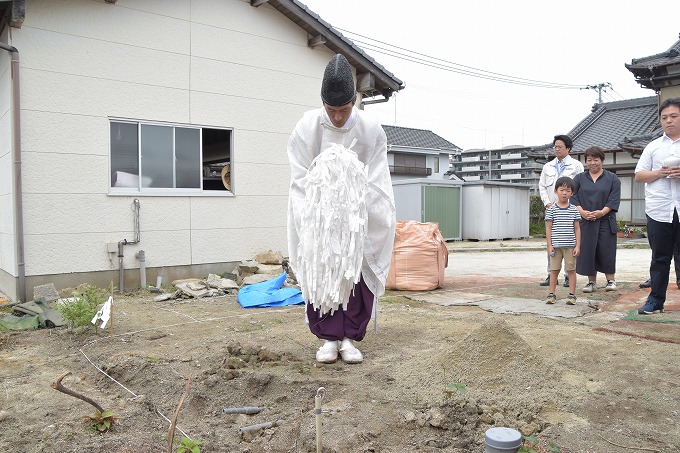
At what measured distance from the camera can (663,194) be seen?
4.36m

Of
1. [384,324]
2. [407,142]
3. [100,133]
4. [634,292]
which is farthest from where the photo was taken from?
[407,142]

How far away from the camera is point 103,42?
6.70 metres

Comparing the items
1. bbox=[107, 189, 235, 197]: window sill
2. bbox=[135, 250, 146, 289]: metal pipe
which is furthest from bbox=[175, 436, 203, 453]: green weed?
bbox=[107, 189, 235, 197]: window sill

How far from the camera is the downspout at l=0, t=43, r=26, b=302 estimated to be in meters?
6.01

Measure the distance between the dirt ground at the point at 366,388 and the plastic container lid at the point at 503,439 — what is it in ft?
0.64

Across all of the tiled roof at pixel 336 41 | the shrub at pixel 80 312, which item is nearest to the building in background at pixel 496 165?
the tiled roof at pixel 336 41

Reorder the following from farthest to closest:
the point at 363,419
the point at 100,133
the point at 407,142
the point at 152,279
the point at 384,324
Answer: the point at 407,142 → the point at 152,279 → the point at 100,133 → the point at 384,324 → the point at 363,419

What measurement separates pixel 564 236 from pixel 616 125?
52.7 feet

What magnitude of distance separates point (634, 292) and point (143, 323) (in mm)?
Answer: 5096

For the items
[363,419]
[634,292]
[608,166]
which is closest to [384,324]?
[363,419]

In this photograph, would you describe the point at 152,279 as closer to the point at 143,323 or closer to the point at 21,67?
the point at 143,323

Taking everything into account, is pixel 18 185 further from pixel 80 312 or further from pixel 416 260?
pixel 416 260

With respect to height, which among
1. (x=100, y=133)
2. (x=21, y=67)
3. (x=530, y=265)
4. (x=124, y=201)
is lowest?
(x=530, y=265)

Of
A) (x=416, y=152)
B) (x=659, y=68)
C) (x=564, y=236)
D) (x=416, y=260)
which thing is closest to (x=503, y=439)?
(x=564, y=236)
